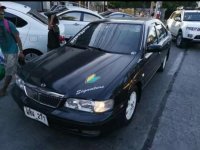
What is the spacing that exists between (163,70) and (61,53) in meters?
3.39

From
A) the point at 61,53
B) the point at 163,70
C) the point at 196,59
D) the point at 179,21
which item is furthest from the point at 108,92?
the point at 179,21

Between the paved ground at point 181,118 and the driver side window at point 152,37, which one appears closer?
the paved ground at point 181,118

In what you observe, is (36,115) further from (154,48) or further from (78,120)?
(154,48)

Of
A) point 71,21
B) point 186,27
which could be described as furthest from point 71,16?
point 186,27

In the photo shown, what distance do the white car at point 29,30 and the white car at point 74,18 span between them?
2.50 m

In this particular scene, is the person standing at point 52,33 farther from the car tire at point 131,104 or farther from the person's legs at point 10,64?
the car tire at point 131,104

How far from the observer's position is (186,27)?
368 inches

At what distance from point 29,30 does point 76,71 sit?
296cm

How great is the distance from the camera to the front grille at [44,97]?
2.89 metres

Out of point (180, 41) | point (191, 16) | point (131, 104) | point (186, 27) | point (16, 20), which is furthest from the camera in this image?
point (191, 16)

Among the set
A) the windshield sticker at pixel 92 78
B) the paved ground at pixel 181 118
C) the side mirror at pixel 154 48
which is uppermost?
the side mirror at pixel 154 48

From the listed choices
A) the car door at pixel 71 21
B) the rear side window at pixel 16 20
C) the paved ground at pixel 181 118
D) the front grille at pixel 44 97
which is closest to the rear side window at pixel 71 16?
the car door at pixel 71 21

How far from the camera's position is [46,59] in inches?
147

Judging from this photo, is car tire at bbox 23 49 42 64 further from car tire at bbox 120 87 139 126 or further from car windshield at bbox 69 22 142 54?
car tire at bbox 120 87 139 126
